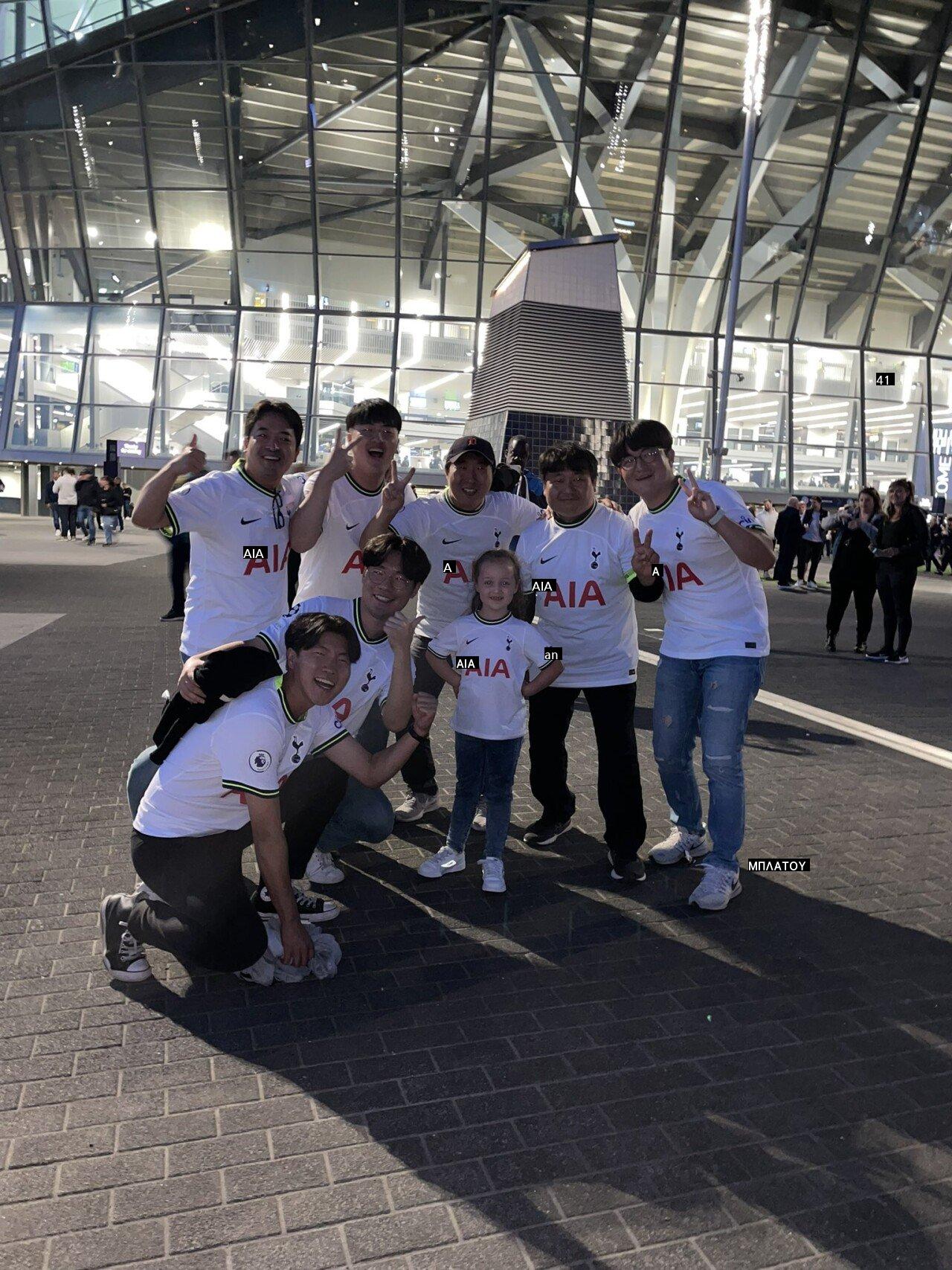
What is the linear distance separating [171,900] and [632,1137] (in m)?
1.66

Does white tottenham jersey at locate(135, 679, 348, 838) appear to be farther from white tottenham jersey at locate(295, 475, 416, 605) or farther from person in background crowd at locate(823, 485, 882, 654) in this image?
person in background crowd at locate(823, 485, 882, 654)

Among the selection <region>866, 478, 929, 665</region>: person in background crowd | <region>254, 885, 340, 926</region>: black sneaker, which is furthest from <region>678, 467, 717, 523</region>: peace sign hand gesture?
<region>866, 478, 929, 665</region>: person in background crowd

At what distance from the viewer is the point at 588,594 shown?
4.68 m

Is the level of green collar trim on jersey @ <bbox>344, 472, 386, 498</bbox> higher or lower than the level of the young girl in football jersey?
higher

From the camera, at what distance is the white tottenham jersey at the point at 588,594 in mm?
4672

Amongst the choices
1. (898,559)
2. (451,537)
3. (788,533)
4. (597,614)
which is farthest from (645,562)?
(788,533)

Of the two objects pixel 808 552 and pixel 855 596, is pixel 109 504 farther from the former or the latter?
pixel 855 596

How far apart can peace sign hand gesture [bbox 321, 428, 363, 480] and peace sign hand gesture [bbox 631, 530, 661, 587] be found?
1355 mm

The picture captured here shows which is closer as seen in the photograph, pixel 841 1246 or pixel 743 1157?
pixel 841 1246

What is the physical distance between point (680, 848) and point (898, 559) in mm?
7946

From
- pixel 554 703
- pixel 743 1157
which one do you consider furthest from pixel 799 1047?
pixel 554 703

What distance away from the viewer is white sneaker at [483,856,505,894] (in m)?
4.36

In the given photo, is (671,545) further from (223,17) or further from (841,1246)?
(223,17)

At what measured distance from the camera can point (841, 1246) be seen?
2342 millimetres
